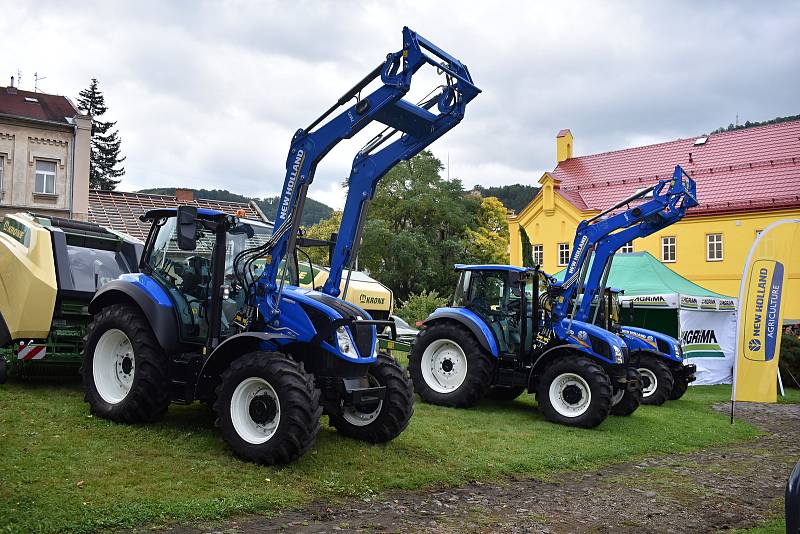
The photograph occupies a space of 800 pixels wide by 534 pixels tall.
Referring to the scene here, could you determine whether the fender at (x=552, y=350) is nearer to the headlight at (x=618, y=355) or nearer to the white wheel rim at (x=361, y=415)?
the headlight at (x=618, y=355)

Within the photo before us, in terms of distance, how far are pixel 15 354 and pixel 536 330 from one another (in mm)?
7375

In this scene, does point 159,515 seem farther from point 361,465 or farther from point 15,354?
point 15,354

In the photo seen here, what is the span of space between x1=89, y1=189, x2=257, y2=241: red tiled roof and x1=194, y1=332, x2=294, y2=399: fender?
21607mm

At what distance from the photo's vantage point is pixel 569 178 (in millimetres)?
38688

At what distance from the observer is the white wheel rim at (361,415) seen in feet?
24.5

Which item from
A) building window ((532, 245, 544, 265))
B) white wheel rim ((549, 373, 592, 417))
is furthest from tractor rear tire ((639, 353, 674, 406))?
building window ((532, 245, 544, 265))

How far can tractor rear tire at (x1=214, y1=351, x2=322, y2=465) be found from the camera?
615cm

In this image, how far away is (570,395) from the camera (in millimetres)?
10547

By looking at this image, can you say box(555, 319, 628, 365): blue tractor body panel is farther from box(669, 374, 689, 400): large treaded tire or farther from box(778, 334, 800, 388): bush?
box(778, 334, 800, 388): bush

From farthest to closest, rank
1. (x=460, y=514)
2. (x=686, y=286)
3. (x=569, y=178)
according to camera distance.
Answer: (x=569, y=178) → (x=686, y=286) → (x=460, y=514)

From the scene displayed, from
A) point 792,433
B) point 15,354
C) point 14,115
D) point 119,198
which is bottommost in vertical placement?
point 792,433

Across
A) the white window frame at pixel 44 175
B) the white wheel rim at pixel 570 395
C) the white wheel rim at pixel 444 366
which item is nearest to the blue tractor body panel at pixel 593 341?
the white wheel rim at pixel 570 395

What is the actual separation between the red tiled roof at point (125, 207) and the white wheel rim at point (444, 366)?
693 inches

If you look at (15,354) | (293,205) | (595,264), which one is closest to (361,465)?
(293,205)
